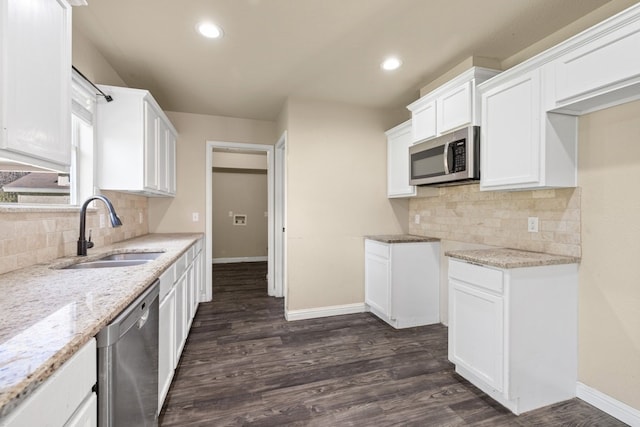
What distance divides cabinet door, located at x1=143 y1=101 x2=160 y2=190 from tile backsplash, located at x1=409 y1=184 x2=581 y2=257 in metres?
2.61

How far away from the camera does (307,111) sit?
3.31 meters

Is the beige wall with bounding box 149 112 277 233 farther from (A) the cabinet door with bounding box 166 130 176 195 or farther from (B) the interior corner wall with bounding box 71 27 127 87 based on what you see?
(B) the interior corner wall with bounding box 71 27 127 87

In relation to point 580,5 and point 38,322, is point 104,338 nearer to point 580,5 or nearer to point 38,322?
point 38,322

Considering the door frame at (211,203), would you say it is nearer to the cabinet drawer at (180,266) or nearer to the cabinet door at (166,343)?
the cabinet drawer at (180,266)

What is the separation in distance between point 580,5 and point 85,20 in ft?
10.3

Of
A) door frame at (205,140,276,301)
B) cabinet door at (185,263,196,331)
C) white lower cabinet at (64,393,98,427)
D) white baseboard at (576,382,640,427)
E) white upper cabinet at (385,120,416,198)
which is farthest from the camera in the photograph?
door frame at (205,140,276,301)

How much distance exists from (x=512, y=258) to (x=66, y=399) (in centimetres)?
223

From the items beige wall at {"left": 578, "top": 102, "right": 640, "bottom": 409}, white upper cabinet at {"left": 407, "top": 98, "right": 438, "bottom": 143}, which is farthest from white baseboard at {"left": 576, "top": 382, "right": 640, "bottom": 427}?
white upper cabinet at {"left": 407, "top": 98, "right": 438, "bottom": 143}

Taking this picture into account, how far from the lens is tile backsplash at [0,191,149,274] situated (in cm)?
142

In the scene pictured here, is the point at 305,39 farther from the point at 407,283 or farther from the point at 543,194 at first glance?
the point at 407,283

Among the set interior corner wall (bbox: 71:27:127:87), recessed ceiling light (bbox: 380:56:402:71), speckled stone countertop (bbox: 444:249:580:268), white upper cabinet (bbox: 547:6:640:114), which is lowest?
speckled stone countertop (bbox: 444:249:580:268)

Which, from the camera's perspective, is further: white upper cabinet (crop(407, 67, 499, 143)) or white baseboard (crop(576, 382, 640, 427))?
white upper cabinet (crop(407, 67, 499, 143))

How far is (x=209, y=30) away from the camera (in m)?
2.07

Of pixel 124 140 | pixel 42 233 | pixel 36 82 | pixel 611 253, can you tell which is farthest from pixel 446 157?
pixel 42 233
